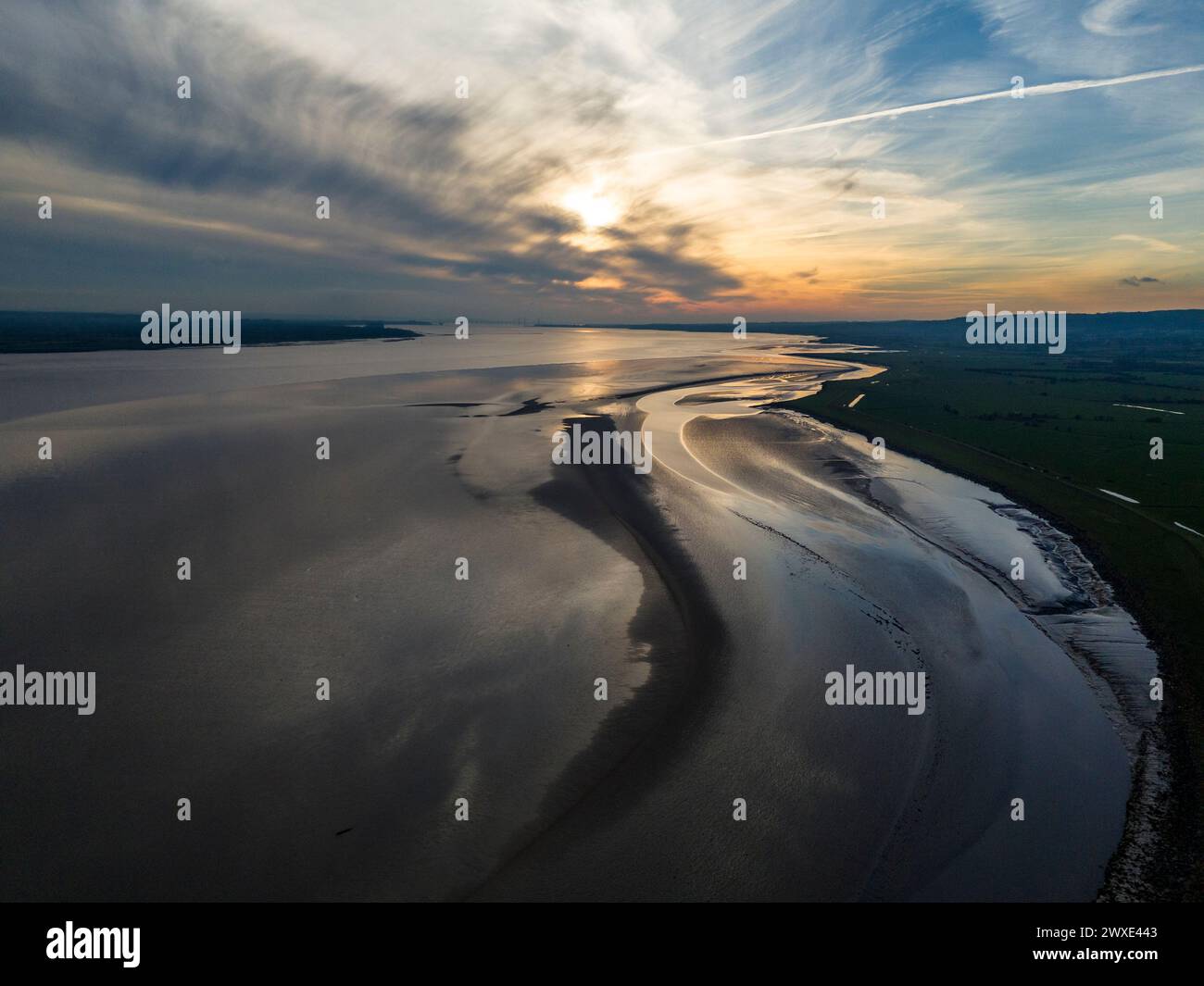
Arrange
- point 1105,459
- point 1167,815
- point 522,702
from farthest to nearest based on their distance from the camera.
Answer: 1. point 1105,459
2. point 522,702
3. point 1167,815

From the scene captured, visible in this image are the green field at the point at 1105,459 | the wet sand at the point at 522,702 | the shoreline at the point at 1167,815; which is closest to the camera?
the shoreline at the point at 1167,815

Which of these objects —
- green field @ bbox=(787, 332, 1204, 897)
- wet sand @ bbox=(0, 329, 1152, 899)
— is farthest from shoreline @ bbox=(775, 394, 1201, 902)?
wet sand @ bbox=(0, 329, 1152, 899)

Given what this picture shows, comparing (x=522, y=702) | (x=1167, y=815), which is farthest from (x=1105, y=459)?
(x=522, y=702)

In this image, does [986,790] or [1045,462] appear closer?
[986,790]

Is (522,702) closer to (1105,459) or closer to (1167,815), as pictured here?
(1167,815)

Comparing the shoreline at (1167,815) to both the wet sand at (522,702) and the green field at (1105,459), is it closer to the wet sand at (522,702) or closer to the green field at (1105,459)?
the green field at (1105,459)

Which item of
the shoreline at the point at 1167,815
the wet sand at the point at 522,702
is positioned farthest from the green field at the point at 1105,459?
the wet sand at the point at 522,702

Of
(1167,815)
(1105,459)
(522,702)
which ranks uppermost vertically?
(1105,459)
